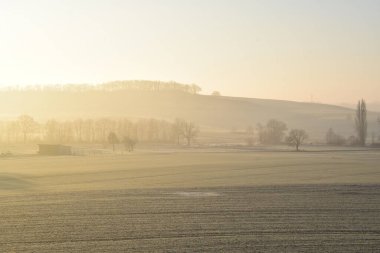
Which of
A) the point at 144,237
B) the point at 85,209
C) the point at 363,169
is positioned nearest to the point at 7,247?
the point at 144,237

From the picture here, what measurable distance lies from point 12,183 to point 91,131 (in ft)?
267

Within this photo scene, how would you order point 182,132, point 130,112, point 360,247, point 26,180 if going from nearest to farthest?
point 360,247
point 26,180
point 182,132
point 130,112

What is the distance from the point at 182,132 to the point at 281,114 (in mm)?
82993

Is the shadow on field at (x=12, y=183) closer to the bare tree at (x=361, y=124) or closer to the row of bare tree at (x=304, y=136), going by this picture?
the row of bare tree at (x=304, y=136)

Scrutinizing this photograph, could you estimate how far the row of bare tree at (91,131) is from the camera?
109625 millimetres

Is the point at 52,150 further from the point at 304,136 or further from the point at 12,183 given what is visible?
the point at 304,136

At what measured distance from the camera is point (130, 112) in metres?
175

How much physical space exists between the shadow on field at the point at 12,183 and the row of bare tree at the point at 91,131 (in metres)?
59.8

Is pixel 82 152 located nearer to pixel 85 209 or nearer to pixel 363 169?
pixel 363 169

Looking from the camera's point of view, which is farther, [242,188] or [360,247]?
[242,188]

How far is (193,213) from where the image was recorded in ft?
79.5

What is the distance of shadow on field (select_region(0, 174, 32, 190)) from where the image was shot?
121 ft

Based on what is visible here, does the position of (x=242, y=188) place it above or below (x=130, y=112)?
below

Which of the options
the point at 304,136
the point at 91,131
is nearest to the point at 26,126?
the point at 91,131
